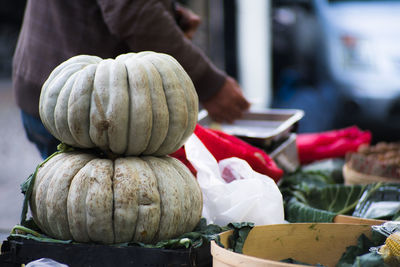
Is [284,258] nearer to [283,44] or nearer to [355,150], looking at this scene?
[355,150]

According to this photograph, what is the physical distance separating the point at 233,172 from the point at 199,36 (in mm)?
3217

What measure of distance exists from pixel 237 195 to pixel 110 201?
517 millimetres

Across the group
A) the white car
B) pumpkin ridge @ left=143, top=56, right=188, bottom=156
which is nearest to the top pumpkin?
pumpkin ridge @ left=143, top=56, right=188, bottom=156

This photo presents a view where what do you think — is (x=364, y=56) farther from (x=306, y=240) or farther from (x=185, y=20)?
(x=306, y=240)

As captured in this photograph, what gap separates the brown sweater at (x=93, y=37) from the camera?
2.49 metres

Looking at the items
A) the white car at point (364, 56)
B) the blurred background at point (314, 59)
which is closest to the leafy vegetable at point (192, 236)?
the blurred background at point (314, 59)

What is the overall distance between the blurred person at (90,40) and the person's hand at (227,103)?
0.02 m

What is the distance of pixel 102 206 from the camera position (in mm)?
1486

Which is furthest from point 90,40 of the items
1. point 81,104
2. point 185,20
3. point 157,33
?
point 81,104

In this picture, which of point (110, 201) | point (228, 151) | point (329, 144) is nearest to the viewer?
point (110, 201)

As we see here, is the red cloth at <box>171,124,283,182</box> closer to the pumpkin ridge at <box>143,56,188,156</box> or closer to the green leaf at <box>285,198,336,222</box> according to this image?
the green leaf at <box>285,198,336,222</box>

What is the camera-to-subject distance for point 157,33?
8.30 ft

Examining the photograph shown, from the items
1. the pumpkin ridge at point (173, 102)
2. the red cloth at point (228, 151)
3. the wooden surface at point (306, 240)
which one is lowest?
the wooden surface at point (306, 240)

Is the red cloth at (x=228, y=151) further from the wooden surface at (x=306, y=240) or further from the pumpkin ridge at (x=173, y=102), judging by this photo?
the wooden surface at (x=306, y=240)
